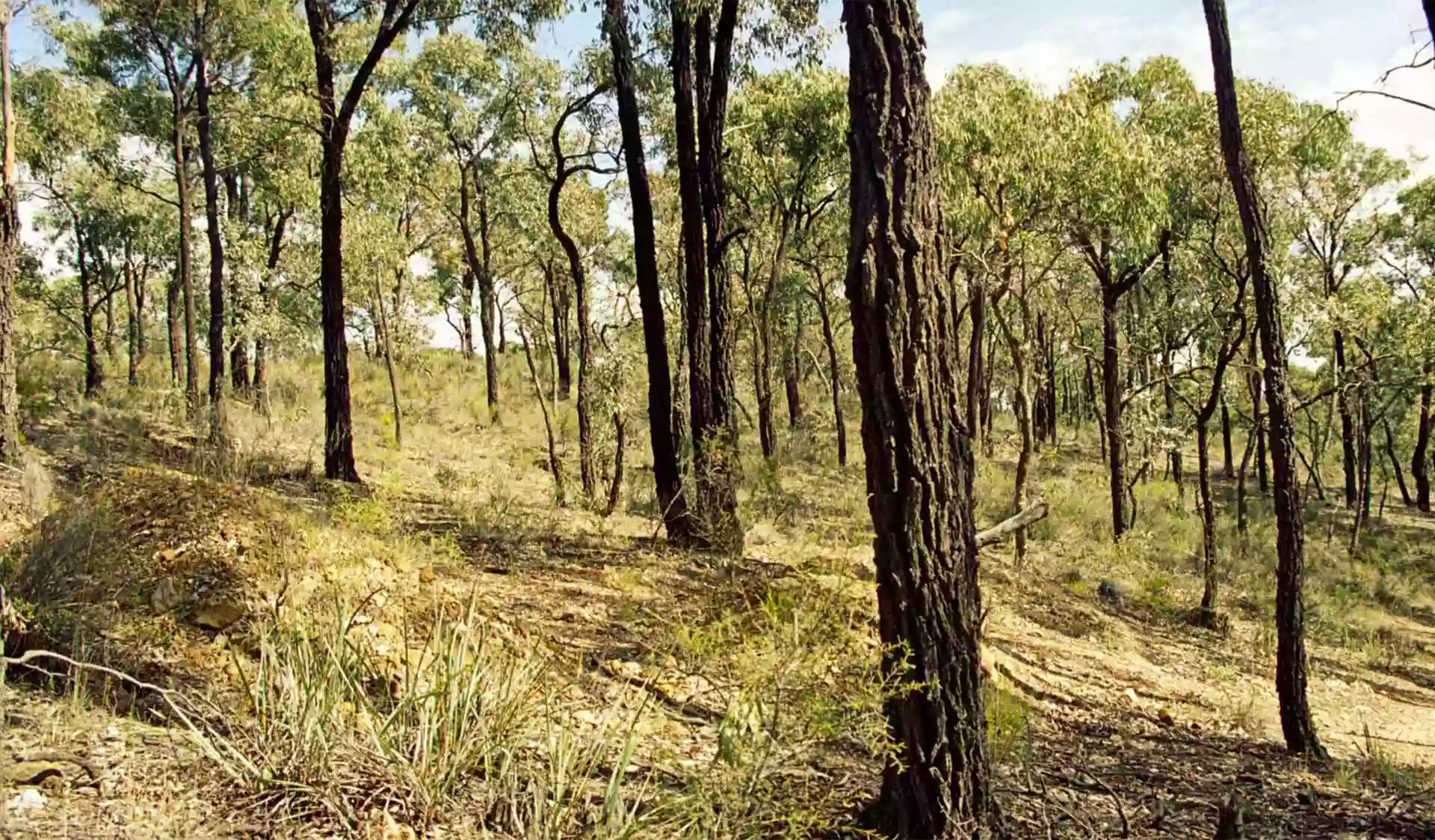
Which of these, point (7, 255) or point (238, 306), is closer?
point (7, 255)

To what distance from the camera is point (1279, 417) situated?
789 centimetres

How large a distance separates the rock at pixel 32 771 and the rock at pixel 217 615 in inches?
60.3

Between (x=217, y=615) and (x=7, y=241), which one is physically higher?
(x=7, y=241)

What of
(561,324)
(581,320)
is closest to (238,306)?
(581,320)

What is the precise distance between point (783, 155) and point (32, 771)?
16.6 m

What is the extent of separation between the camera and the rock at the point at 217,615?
4765 millimetres

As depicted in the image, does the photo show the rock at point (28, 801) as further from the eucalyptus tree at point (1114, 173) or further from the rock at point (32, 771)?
the eucalyptus tree at point (1114, 173)

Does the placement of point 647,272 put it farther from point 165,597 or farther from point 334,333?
point 165,597

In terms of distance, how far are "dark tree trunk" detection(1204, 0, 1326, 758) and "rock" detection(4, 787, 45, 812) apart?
8288 mm

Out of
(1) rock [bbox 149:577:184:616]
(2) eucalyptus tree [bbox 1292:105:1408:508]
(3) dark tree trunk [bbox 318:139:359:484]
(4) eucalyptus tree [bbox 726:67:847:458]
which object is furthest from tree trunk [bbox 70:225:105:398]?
(2) eucalyptus tree [bbox 1292:105:1408:508]

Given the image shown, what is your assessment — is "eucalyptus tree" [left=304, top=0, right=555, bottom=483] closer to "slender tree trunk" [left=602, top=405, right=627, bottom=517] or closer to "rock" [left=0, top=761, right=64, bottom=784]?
"slender tree trunk" [left=602, top=405, right=627, bottom=517]

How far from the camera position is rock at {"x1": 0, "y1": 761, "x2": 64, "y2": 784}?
3.04 metres

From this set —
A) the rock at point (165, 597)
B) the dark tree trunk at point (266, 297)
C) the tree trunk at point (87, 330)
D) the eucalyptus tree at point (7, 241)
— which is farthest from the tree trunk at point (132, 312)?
the rock at point (165, 597)

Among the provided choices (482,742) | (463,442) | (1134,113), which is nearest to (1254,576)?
(1134,113)
